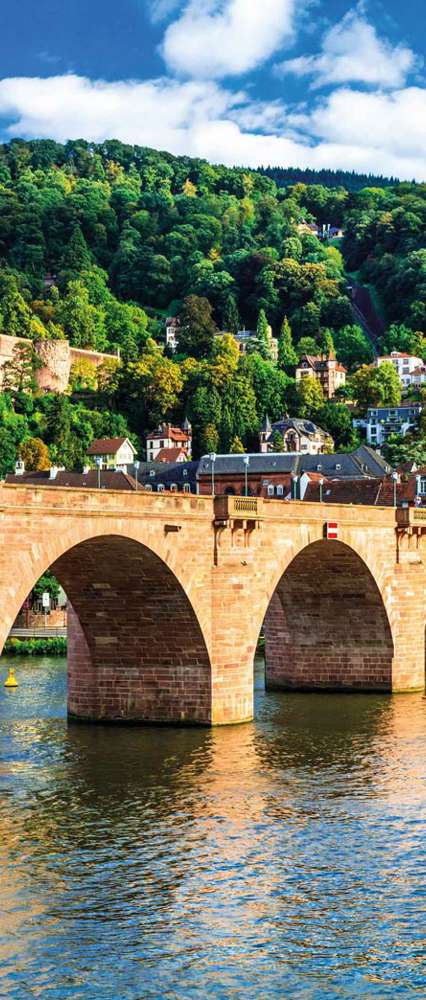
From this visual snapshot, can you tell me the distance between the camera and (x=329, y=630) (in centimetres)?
5581

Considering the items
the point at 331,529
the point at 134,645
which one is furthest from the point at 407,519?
the point at 134,645

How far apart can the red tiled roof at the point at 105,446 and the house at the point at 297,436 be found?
14.6m

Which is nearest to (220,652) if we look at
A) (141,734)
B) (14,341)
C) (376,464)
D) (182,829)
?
(141,734)

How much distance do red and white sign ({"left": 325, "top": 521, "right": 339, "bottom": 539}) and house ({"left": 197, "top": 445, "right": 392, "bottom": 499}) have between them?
56841 millimetres

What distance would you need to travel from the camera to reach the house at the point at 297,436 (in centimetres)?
14025

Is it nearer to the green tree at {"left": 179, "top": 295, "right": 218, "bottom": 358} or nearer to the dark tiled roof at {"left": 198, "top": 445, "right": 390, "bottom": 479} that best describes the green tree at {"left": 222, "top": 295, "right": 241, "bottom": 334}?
the green tree at {"left": 179, "top": 295, "right": 218, "bottom": 358}

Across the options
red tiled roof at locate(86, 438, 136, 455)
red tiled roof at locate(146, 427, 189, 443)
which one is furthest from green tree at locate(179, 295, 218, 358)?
red tiled roof at locate(86, 438, 136, 455)

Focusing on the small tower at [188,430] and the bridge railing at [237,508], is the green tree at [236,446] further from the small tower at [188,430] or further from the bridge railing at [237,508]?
the bridge railing at [237,508]

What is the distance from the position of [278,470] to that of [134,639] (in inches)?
2720

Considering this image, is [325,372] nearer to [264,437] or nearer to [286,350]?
[286,350]

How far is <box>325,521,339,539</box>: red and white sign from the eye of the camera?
49938mm

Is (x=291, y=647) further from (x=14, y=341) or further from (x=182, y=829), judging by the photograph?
(x=14, y=341)

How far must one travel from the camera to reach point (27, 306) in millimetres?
172250

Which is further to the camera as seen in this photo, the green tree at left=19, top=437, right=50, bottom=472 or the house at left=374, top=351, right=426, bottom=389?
the house at left=374, top=351, right=426, bottom=389
